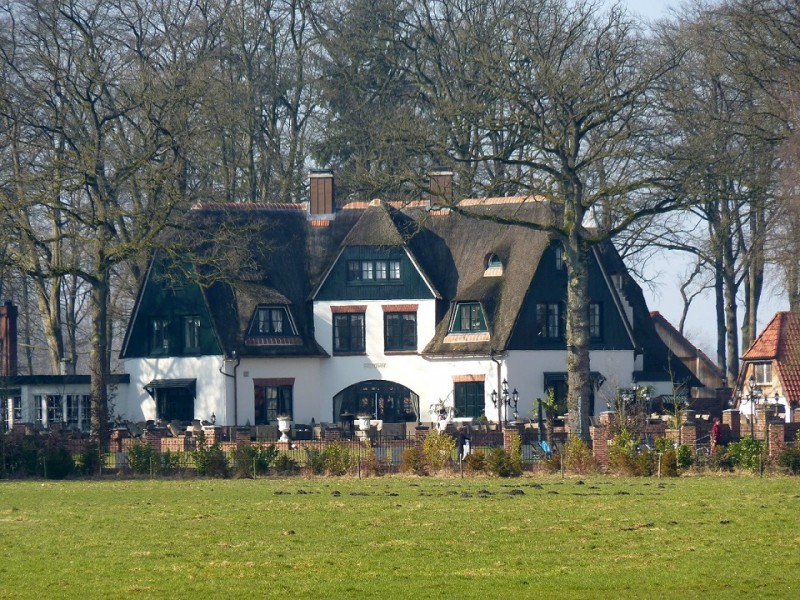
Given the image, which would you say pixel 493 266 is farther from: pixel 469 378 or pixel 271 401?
pixel 271 401

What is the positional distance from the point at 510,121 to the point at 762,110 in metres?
13.5

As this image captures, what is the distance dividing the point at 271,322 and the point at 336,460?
70.1ft

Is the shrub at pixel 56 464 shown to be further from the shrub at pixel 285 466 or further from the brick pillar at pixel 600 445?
the brick pillar at pixel 600 445

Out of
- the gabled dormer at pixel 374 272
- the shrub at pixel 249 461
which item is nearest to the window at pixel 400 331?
the gabled dormer at pixel 374 272

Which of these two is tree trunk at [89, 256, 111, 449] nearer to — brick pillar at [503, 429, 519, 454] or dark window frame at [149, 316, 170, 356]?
dark window frame at [149, 316, 170, 356]

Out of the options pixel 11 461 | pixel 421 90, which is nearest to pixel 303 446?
pixel 11 461

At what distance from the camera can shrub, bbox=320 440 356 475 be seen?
110ft

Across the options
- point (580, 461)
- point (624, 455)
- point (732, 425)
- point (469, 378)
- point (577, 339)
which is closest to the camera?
point (624, 455)

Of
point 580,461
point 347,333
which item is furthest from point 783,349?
point 580,461

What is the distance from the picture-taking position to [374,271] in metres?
54.8

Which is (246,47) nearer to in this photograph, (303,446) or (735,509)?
(303,446)

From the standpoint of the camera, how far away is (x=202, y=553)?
18375mm

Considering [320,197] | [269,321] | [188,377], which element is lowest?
[188,377]

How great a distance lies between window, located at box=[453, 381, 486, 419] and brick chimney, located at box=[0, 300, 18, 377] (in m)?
18.2
